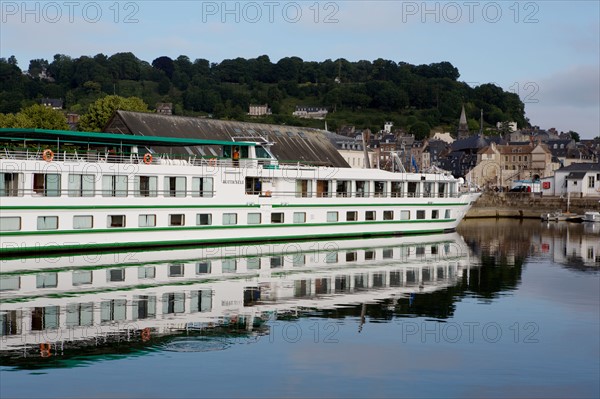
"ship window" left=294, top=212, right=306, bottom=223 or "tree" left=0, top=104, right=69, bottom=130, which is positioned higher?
"tree" left=0, top=104, right=69, bottom=130

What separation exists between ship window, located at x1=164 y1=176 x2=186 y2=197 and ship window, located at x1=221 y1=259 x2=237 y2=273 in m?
5.86

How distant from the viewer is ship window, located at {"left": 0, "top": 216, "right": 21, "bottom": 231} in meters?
31.5

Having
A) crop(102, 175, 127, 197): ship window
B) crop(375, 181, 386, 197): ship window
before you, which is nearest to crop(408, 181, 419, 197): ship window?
crop(375, 181, 386, 197): ship window

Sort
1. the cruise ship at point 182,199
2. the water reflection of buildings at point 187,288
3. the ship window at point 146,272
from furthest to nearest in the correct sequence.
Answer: the cruise ship at point 182,199 < the ship window at point 146,272 < the water reflection of buildings at point 187,288

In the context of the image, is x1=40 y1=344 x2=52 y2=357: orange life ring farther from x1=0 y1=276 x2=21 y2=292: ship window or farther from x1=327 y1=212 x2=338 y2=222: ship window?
x1=327 y1=212 x2=338 y2=222: ship window

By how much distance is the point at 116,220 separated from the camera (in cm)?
3488

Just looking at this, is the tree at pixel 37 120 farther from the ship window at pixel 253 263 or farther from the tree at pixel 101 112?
the ship window at pixel 253 263

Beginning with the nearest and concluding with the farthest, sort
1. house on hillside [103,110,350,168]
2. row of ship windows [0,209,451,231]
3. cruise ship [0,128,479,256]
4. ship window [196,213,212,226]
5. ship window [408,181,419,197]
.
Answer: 1. row of ship windows [0,209,451,231]
2. cruise ship [0,128,479,256]
3. ship window [196,213,212,226]
4. ship window [408,181,419,197]
5. house on hillside [103,110,350,168]

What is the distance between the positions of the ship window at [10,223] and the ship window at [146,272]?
5.87 meters

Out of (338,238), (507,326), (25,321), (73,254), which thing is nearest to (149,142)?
(73,254)

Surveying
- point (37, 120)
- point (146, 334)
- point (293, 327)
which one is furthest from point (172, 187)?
point (37, 120)

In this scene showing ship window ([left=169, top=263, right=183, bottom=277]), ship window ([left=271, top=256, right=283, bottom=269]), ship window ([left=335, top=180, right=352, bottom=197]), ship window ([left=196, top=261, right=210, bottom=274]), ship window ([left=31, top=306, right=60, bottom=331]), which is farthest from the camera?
ship window ([left=335, top=180, right=352, bottom=197])

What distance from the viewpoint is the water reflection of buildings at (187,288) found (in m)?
19.2

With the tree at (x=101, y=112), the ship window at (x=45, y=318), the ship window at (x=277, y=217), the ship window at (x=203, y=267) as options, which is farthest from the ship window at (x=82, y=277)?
the tree at (x=101, y=112)
